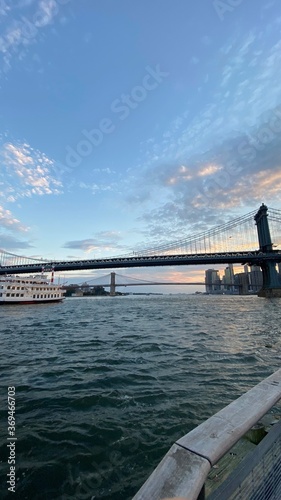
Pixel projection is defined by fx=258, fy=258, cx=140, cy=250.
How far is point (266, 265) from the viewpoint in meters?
57.6

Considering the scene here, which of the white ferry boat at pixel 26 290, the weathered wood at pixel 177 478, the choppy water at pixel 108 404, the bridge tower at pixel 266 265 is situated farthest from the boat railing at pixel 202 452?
the bridge tower at pixel 266 265

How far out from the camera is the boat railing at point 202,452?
1026 millimetres

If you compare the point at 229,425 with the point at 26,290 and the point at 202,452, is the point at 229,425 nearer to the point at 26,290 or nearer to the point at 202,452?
the point at 202,452

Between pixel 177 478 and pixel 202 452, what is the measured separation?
0.18 metres

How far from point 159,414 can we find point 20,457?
2.23 meters

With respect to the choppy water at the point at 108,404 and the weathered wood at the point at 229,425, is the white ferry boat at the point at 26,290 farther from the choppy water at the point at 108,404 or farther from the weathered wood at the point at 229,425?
the weathered wood at the point at 229,425

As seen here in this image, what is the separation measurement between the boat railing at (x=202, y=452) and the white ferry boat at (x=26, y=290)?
1775 inches

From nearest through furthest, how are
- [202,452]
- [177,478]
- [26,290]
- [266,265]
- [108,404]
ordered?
[177,478], [202,452], [108,404], [26,290], [266,265]

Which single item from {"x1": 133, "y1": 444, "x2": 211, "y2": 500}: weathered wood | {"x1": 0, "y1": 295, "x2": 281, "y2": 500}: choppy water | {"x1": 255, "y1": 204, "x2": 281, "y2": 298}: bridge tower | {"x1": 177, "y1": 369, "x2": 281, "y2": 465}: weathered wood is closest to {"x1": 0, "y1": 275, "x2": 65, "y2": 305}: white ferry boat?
{"x1": 0, "y1": 295, "x2": 281, "y2": 500}: choppy water

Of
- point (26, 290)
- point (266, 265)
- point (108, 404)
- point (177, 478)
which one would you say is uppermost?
point (266, 265)

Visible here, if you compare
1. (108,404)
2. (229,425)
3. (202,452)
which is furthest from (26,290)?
(202,452)

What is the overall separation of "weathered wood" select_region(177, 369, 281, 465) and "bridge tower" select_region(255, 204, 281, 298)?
59171 millimetres

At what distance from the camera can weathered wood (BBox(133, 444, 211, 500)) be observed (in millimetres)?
1009

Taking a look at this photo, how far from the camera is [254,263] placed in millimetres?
59750
